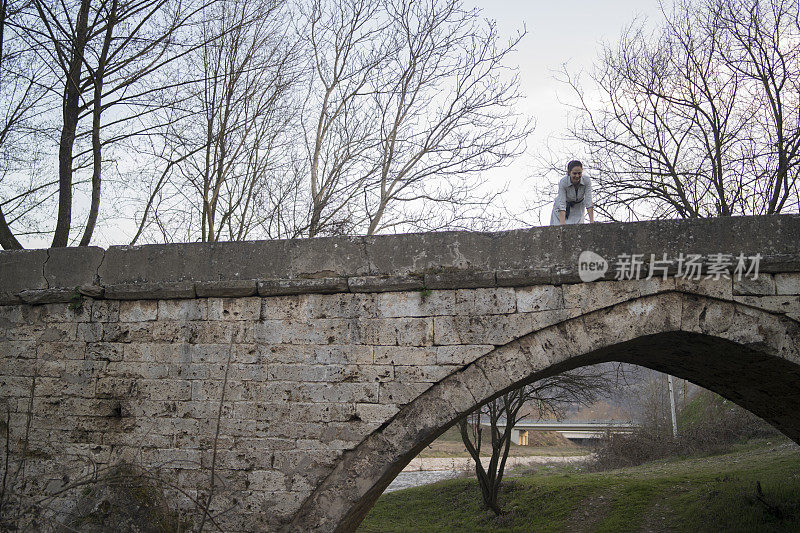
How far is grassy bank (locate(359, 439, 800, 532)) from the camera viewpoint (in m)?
7.17

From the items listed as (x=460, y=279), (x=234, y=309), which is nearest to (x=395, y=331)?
(x=460, y=279)

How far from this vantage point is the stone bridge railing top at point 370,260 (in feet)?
13.9

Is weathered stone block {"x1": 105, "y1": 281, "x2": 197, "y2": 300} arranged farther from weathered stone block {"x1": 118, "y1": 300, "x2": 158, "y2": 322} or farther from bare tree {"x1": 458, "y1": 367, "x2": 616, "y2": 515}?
bare tree {"x1": 458, "y1": 367, "x2": 616, "y2": 515}

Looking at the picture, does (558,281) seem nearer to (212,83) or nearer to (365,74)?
(212,83)

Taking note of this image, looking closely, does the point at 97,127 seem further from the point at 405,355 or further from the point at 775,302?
the point at 775,302

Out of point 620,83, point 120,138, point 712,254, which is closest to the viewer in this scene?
point 712,254

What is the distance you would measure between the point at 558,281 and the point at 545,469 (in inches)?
478

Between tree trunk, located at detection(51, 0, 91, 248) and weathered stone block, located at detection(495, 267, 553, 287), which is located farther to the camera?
tree trunk, located at detection(51, 0, 91, 248)

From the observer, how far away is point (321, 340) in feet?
15.0

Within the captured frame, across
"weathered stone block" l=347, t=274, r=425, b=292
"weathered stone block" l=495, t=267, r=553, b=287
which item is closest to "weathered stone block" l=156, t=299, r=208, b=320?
"weathered stone block" l=347, t=274, r=425, b=292

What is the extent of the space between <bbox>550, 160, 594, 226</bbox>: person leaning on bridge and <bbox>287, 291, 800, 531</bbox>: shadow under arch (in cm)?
133

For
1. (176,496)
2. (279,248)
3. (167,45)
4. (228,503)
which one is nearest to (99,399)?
(176,496)

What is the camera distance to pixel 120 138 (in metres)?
7.25

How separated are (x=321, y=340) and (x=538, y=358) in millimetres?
1581
